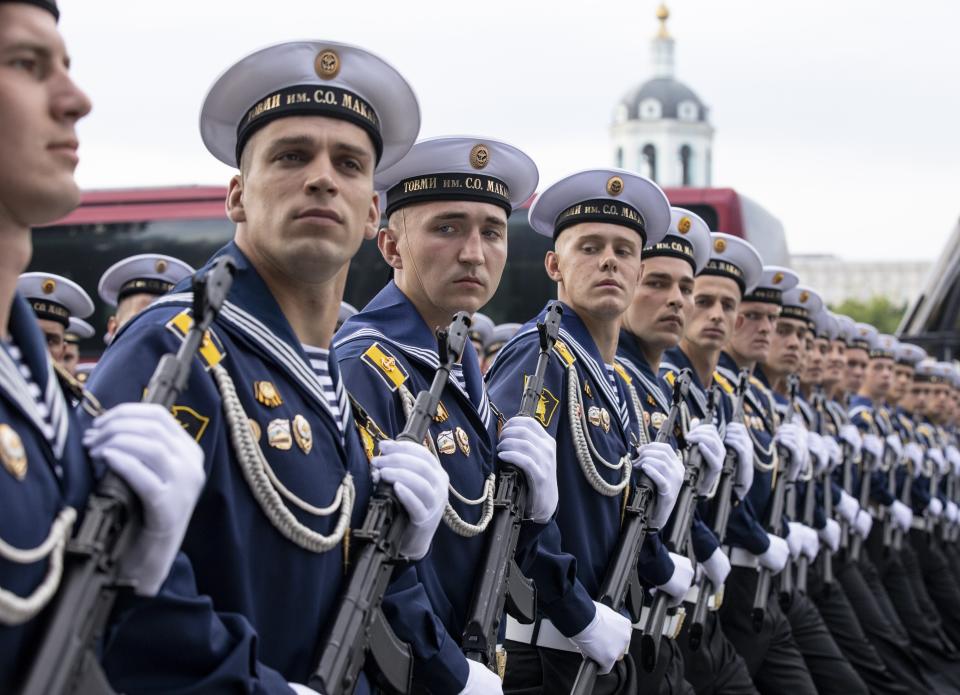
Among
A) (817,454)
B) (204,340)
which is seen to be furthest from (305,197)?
(817,454)

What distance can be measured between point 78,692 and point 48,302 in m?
5.08

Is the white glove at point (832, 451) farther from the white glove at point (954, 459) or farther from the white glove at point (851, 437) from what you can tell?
the white glove at point (954, 459)

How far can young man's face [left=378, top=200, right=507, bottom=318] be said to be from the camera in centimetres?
375

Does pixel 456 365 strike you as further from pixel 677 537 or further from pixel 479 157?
pixel 677 537

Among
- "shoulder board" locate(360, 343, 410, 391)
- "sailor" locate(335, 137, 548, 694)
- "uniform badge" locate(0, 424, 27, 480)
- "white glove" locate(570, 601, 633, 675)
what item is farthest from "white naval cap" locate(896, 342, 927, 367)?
"uniform badge" locate(0, 424, 27, 480)

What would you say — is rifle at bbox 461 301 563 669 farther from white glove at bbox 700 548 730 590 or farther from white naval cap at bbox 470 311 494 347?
white naval cap at bbox 470 311 494 347

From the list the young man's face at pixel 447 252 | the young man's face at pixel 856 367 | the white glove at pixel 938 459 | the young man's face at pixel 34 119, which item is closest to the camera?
the young man's face at pixel 34 119

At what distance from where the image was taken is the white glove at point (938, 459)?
11623 mm

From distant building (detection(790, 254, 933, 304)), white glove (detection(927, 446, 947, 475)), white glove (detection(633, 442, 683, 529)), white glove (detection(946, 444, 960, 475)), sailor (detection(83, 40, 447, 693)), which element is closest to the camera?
sailor (detection(83, 40, 447, 693))

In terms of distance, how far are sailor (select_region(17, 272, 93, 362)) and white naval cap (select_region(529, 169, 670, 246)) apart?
2741mm

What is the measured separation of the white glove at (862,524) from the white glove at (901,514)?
1.06m

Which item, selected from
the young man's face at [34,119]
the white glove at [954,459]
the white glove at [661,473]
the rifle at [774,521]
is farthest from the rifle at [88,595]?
A: the white glove at [954,459]

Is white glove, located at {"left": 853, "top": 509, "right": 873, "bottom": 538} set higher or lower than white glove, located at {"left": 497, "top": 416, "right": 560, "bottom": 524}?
higher

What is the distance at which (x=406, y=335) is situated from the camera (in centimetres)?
359
